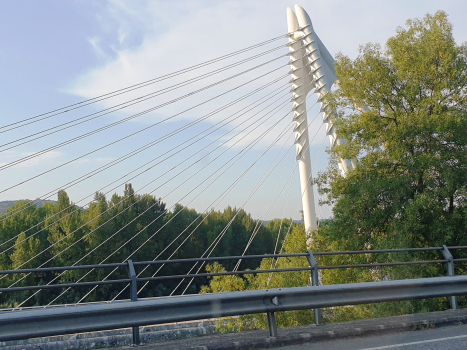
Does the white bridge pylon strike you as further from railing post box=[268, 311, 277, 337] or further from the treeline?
the treeline

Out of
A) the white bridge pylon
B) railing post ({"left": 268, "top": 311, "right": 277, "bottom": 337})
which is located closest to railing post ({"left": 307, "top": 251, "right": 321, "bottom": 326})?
railing post ({"left": 268, "top": 311, "right": 277, "bottom": 337})

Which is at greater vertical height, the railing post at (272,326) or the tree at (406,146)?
the tree at (406,146)

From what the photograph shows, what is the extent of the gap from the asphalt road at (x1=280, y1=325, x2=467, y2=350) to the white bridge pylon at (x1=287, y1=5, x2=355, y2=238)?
49.0ft

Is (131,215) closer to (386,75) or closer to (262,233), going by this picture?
(262,233)

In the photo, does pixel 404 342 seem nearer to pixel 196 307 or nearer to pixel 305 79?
pixel 196 307

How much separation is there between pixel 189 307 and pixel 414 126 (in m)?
13.6

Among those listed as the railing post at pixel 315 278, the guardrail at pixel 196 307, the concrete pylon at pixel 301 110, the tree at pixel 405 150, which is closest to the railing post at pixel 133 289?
the guardrail at pixel 196 307

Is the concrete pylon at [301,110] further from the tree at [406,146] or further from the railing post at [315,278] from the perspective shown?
the railing post at [315,278]

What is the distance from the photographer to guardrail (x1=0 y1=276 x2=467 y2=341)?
4.12m

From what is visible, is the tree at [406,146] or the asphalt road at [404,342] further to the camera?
the tree at [406,146]

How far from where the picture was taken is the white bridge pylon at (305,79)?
2114cm

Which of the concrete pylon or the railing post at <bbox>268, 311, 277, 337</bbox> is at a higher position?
the concrete pylon

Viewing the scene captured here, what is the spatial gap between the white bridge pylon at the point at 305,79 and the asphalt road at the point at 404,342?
1494 centimetres

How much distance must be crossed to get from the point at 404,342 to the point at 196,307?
229cm
